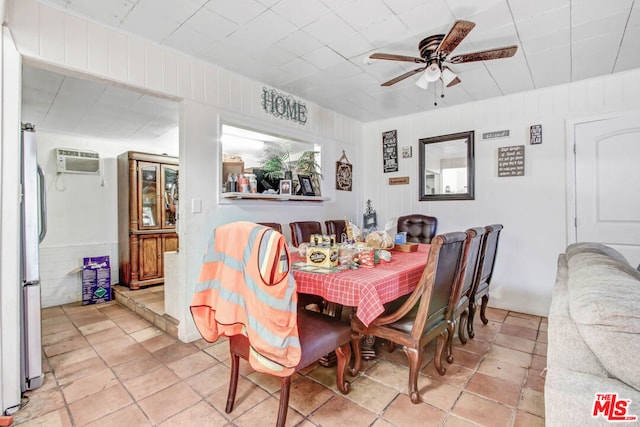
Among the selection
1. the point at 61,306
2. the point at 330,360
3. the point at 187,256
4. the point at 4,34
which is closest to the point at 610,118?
the point at 330,360

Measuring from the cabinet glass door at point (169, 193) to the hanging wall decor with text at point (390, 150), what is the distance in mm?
3139

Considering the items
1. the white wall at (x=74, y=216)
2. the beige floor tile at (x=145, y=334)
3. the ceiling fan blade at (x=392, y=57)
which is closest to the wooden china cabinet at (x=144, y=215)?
the white wall at (x=74, y=216)

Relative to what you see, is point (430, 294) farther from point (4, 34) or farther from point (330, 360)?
point (4, 34)

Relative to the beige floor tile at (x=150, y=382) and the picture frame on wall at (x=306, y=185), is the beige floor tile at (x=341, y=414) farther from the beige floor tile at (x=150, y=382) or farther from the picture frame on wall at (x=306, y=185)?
the picture frame on wall at (x=306, y=185)

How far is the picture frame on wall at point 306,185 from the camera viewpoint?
3.74m

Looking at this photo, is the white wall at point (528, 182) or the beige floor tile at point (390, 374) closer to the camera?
the beige floor tile at point (390, 374)

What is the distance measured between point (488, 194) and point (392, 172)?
4.23ft

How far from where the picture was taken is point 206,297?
61.6 inches

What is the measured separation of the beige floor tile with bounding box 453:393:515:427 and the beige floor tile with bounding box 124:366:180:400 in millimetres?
1794

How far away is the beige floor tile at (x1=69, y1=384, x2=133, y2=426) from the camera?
1.70m

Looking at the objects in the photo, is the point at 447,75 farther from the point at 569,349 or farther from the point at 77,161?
the point at 77,161

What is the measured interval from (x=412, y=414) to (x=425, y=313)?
0.57 meters

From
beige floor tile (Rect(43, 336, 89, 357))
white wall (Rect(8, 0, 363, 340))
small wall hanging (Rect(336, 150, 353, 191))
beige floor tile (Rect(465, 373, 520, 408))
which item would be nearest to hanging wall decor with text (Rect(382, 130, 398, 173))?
small wall hanging (Rect(336, 150, 353, 191))

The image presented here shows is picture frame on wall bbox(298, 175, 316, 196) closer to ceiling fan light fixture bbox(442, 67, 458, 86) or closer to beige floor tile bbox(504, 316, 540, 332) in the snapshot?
ceiling fan light fixture bbox(442, 67, 458, 86)
